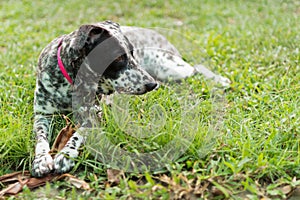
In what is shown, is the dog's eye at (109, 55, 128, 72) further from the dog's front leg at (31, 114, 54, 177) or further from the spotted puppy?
the dog's front leg at (31, 114, 54, 177)

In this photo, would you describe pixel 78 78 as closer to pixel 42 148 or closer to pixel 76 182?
pixel 42 148

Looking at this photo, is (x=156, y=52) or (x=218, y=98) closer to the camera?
(x=218, y=98)

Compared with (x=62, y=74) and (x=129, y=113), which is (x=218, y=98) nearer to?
(x=129, y=113)

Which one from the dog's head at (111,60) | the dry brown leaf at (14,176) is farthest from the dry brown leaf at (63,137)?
the dog's head at (111,60)

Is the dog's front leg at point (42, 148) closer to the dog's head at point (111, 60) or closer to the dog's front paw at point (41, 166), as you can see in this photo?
the dog's front paw at point (41, 166)

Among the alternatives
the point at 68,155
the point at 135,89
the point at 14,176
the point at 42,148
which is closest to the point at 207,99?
the point at 135,89

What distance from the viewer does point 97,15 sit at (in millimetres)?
7863

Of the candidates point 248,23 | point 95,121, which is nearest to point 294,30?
point 248,23

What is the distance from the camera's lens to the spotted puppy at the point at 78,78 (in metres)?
3.75

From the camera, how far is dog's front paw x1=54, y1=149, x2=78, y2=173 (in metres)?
3.55

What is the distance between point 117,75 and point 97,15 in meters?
4.17

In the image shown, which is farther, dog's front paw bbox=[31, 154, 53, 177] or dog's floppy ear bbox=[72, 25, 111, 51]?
dog's floppy ear bbox=[72, 25, 111, 51]

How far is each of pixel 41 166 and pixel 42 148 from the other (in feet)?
0.81

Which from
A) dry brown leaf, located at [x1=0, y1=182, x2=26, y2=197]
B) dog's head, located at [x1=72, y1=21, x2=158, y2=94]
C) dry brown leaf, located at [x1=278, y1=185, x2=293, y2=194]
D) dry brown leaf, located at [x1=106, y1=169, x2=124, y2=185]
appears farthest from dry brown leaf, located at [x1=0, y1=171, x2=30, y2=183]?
dry brown leaf, located at [x1=278, y1=185, x2=293, y2=194]
